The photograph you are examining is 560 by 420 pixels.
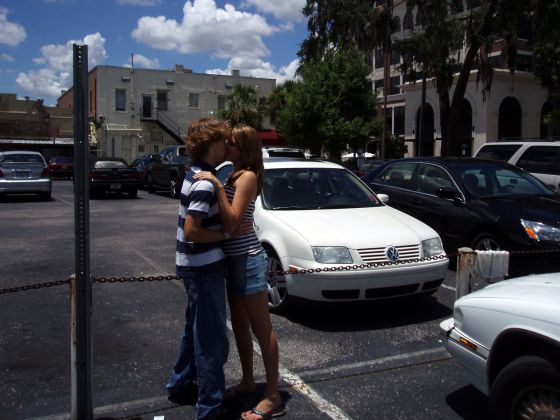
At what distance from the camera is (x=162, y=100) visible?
4584 centimetres

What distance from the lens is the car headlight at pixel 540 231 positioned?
6.36 metres

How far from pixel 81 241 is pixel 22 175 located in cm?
1568

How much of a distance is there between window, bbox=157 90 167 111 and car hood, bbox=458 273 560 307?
146ft

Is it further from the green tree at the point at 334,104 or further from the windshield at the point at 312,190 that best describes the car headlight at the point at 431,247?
the green tree at the point at 334,104

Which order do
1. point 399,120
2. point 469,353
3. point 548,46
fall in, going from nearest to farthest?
point 469,353 < point 548,46 < point 399,120

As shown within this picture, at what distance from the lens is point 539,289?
10.3 feet

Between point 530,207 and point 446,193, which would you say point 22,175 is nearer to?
point 446,193

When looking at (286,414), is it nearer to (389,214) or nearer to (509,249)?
(389,214)

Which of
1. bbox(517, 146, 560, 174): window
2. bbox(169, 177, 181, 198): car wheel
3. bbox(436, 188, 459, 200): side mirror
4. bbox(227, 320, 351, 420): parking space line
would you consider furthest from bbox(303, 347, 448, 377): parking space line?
bbox(169, 177, 181, 198): car wheel

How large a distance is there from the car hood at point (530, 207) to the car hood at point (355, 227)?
63.3 inches

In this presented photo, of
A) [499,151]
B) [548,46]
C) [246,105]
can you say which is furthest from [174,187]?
[246,105]

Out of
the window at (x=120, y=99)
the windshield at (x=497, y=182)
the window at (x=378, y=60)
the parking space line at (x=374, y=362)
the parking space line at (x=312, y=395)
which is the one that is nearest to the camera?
the parking space line at (x=312, y=395)

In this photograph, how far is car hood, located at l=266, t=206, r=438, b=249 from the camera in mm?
5180

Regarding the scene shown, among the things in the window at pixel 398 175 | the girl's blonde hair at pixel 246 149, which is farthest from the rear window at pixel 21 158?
the girl's blonde hair at pixel 246 149
